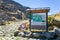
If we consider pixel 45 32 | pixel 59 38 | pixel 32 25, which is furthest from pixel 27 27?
pixel 59 38

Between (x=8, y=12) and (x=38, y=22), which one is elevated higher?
(x=8, y=12)

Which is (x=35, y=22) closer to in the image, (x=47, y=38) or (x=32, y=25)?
(x=32, y=25)

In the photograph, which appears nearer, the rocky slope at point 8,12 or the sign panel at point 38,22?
the sign panel at point 38,22

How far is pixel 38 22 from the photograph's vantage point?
19.5 metres

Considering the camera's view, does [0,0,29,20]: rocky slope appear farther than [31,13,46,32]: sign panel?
Yes

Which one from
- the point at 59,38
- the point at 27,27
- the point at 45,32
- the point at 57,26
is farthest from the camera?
the point at 27,27

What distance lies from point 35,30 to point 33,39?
2.14 m

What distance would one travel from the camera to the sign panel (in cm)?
1934

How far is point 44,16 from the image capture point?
19453 mm

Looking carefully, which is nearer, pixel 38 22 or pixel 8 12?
pixel 38 22

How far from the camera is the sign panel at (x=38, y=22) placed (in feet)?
63.5

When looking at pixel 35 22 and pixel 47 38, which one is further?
pixel 35 22

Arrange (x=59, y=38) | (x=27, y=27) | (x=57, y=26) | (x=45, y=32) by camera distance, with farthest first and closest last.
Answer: (x=27, y=27) < (x=57, y=26) < (x=45, y=32) < (x=59, y=38)

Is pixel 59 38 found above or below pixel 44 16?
below
